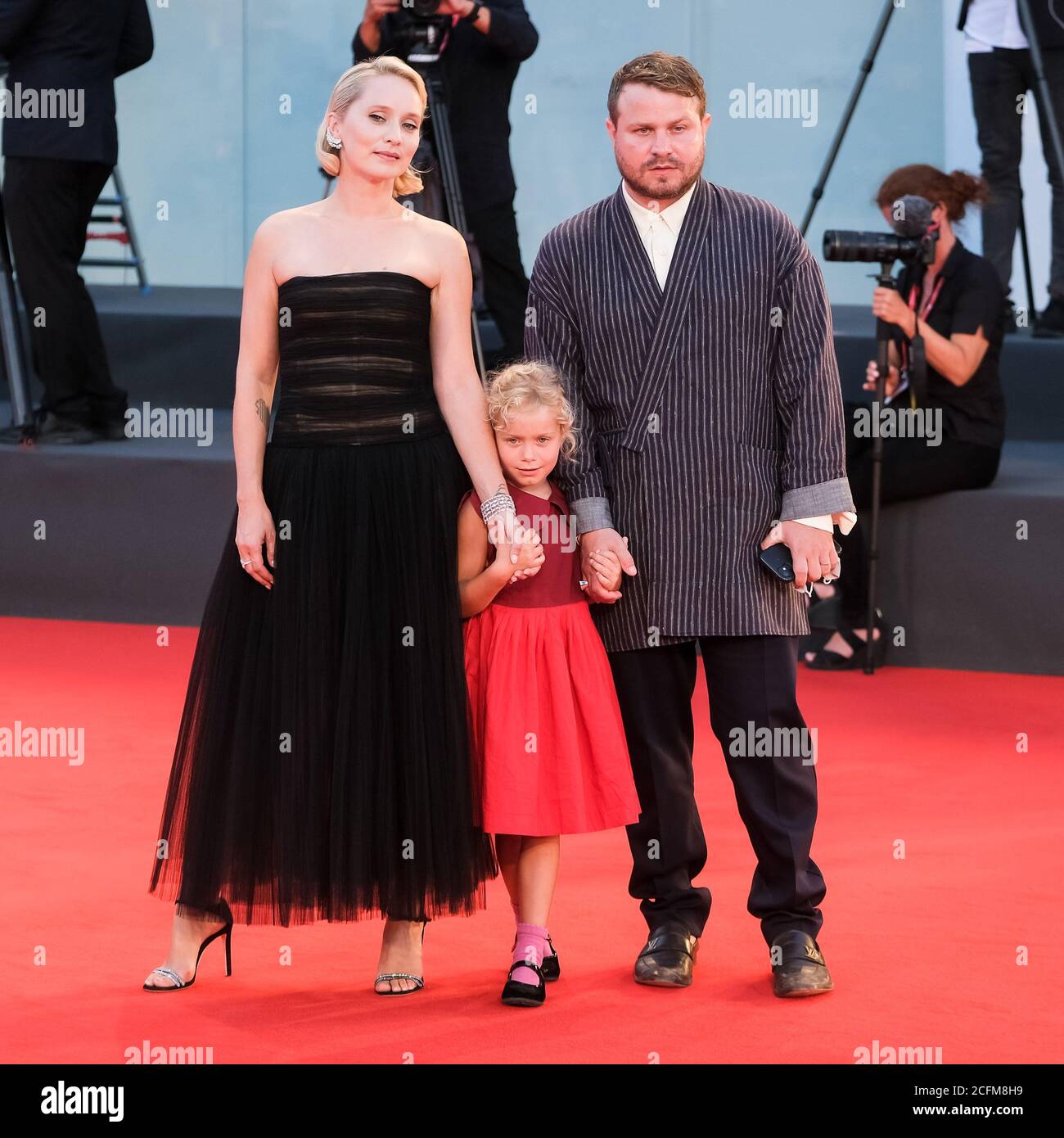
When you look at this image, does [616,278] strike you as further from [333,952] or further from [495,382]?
[333,952]

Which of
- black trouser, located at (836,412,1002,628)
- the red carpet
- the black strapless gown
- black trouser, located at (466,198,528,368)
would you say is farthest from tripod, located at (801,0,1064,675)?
the black strapless gown

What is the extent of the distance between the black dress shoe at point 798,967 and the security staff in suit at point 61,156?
10.9 ft

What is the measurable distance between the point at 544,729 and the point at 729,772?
0.30m

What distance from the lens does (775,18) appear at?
7.33 meters

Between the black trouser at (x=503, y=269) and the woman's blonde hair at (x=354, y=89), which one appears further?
the black trouser at (x=503, y=269)

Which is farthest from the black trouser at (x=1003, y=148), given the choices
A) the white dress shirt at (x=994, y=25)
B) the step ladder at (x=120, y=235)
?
the step ladder at (x=120, y=235)

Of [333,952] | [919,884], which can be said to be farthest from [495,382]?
[919,884]

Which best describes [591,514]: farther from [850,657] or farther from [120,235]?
[120,235]

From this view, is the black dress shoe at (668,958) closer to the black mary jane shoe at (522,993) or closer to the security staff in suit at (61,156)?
the black mary jane shoe at (522,993)

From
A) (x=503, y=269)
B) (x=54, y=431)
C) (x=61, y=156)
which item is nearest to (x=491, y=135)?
(x=503, y=269)

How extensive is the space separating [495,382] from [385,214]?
281 millimetres

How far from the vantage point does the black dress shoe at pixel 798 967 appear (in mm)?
2482

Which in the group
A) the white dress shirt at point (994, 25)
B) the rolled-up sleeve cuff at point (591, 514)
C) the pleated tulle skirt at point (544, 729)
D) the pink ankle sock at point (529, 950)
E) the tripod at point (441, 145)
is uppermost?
the white dress shirt at point (994, 25)

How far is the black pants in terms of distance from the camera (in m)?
5.04
